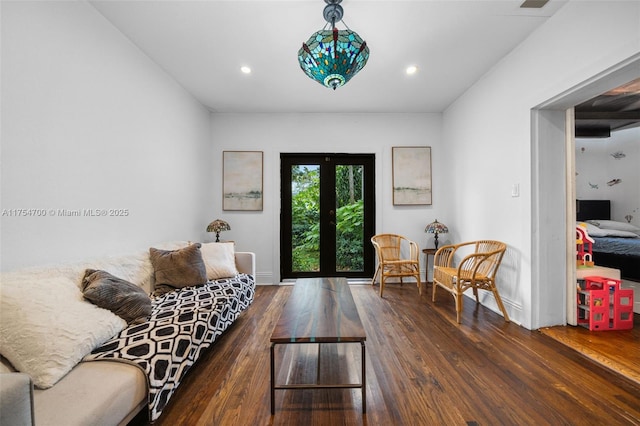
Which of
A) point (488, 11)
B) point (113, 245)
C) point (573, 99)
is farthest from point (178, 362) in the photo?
point (573, 99)

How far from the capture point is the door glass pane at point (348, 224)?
4496 millimetres

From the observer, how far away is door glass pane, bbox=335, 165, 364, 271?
4.50 metres

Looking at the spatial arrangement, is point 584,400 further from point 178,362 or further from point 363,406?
point 178,362

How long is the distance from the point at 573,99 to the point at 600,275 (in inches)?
71.5

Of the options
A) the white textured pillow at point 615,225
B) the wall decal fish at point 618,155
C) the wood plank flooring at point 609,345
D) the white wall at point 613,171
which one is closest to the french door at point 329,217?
the wood plank flooring at point 609,345

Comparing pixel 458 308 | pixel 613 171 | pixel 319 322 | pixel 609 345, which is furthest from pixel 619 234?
pixel 319 322

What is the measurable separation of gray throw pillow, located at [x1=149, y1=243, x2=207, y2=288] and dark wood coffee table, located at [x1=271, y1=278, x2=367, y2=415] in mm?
1030

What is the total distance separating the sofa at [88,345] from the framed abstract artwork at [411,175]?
3.30m

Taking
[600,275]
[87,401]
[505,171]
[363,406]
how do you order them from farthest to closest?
[505,171] < [600,275] < [363,406] < [87,401]

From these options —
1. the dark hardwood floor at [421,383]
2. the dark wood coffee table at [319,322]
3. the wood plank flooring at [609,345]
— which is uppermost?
the dark wood coffee table at [319,322]

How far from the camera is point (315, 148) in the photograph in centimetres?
438

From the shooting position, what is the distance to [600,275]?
2717 mm

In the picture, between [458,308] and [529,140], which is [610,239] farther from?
[458,308]

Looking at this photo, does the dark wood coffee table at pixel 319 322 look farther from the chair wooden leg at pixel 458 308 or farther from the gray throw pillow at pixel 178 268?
the chair wooden leg at pixel 458 308
